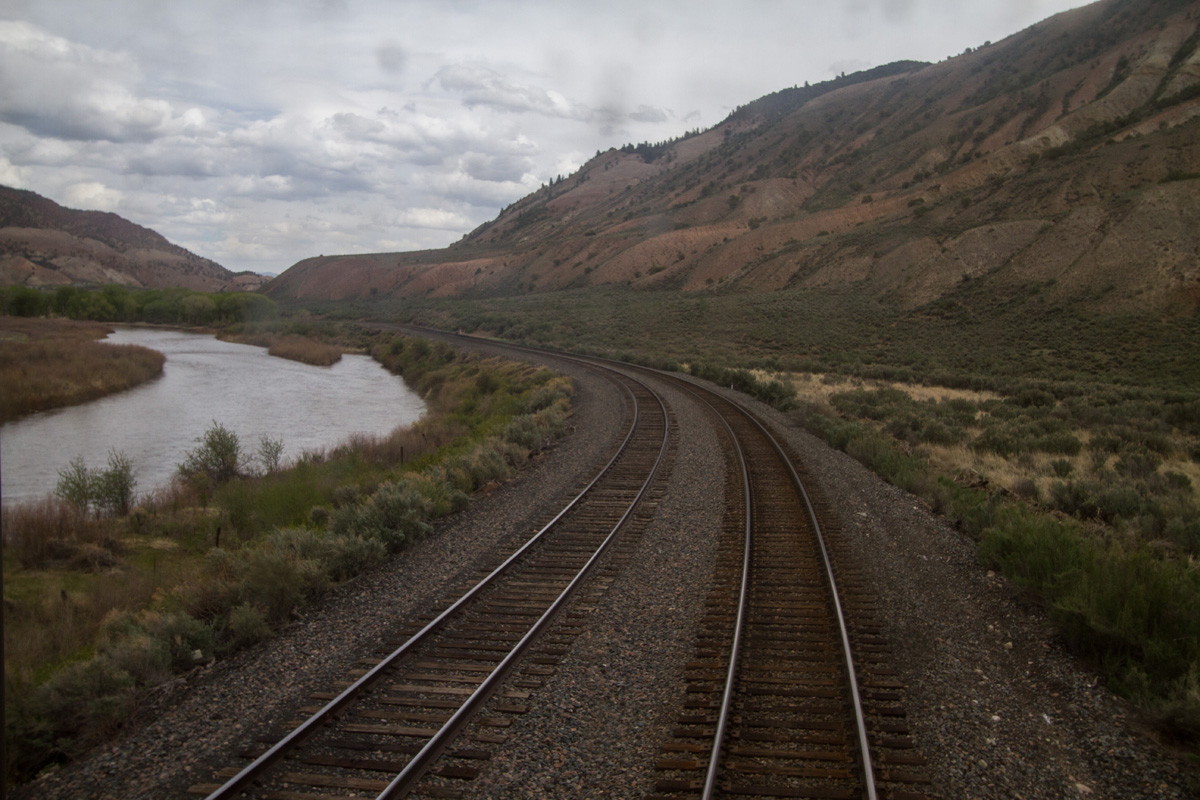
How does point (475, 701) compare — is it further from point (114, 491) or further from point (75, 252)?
point (75, 252)

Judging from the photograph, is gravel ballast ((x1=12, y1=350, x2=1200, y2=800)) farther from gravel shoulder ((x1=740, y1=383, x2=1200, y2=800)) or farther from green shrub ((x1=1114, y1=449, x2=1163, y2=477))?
green shrub ((x1=1114, y1=449, x2=1163, y2=477))

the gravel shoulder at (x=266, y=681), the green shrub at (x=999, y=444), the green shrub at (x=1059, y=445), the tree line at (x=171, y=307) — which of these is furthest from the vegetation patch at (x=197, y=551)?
the tree line at (x=171, y=307)

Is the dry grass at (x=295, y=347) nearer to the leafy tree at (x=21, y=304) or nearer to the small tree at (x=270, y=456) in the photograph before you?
the leafy tree at (x=21, y=304)

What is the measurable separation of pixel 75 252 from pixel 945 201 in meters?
159

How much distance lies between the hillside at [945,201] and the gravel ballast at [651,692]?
147ft

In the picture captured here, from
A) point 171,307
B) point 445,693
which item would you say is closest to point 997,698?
point 445,693

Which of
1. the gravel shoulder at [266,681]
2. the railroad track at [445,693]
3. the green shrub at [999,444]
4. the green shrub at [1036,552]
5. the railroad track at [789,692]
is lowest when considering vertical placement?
the gravel shoulder at [266,681]

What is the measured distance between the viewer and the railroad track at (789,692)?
197 inches

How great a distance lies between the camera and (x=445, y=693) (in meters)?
6.12

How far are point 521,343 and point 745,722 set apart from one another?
46.8m

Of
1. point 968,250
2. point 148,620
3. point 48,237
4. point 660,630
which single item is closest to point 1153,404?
point 660,630

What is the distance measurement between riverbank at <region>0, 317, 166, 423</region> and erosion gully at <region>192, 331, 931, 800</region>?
3.13 m

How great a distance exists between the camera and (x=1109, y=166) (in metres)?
56.5

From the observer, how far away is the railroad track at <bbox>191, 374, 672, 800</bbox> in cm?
495
